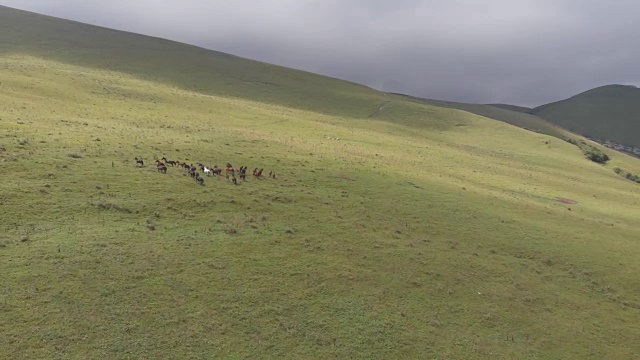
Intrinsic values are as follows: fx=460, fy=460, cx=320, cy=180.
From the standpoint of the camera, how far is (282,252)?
2730cm

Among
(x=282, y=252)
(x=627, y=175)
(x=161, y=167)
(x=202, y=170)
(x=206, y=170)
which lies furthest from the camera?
(x=627, y=175)

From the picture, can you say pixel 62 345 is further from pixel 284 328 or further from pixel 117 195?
pixel 117 195

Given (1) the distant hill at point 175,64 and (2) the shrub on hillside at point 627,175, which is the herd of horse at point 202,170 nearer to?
(1) the distant hill at point 175,64

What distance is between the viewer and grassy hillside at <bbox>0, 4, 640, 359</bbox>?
20281 mm

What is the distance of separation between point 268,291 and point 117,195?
505 inches

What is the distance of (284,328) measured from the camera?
846 inches

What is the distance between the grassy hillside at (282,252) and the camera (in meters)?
20.3

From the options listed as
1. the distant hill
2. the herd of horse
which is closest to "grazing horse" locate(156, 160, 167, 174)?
the herd of horse

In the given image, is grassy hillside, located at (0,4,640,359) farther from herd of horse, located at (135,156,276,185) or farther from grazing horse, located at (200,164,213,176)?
grazing horse, located at (200,164,213,176)

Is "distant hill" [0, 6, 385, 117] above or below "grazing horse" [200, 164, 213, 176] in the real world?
above

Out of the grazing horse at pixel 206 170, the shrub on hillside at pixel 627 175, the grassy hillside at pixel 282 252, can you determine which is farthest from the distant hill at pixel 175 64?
the grazing horse at pixel 206 170

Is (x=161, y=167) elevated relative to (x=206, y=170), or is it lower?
elevated

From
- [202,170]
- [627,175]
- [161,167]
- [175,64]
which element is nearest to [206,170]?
[202,170]

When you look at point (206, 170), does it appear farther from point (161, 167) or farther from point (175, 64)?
point (175, 64)
